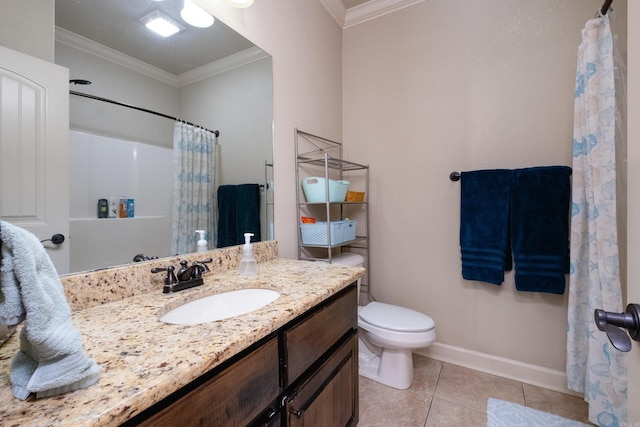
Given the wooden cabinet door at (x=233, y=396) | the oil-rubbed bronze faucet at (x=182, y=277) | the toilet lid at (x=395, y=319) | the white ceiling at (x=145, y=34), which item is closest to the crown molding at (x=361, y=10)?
the white ceiling at (x=145, y=34)

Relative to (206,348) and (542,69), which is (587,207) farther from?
(206,348)

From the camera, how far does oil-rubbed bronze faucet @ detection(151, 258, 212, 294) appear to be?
945 millimetres

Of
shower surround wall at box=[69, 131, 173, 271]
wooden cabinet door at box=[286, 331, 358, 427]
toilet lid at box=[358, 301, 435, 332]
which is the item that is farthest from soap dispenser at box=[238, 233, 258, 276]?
toilet lid at box=[358, 301, 435, 332]

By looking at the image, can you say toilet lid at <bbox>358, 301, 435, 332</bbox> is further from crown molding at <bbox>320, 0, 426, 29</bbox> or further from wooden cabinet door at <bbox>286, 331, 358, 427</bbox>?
crown molding at <bbox>320, 0, 426, 29</bbox>

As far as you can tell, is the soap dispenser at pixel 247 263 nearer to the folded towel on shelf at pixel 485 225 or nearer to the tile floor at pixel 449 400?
the tile floor at pixel 449 400

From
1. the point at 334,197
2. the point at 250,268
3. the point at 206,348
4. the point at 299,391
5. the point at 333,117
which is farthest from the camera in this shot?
the point at 333,117

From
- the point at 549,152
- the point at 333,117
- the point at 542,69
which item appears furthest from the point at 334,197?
the point at 542,69

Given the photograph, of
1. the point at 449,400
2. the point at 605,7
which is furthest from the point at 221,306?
the point at 605,7

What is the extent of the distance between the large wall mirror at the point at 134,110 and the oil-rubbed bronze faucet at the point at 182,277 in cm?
10

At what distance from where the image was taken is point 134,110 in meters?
0.95

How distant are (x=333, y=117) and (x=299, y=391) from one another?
1.82m

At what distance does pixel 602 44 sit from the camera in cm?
127

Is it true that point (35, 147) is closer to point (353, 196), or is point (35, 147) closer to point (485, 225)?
point (353, 196)

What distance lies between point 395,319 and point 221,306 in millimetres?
1085
